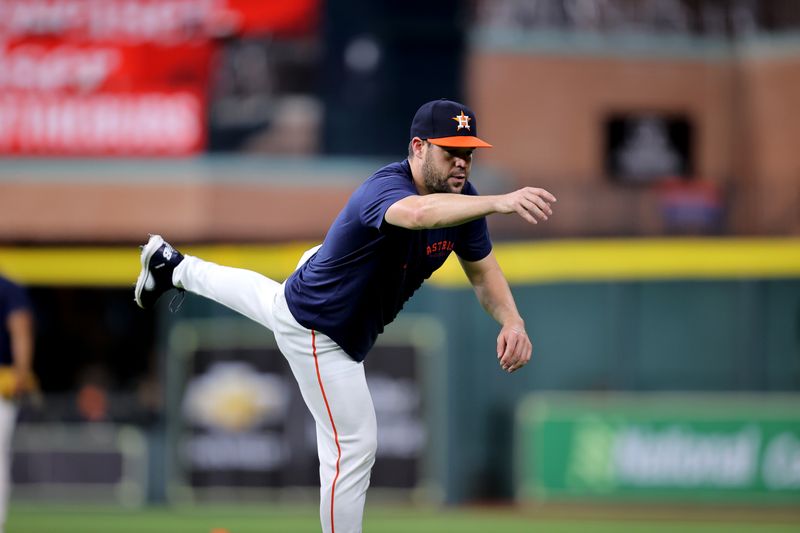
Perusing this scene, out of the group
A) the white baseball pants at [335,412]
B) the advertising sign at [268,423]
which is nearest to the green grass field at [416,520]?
the advertising sign at [268,423]

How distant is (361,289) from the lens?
658cm

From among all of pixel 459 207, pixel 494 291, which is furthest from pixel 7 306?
pixel 459 207

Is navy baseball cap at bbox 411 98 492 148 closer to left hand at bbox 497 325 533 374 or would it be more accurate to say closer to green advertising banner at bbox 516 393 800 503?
left hand at bbox 497 325 533 374

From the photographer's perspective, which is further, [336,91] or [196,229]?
[336,91]

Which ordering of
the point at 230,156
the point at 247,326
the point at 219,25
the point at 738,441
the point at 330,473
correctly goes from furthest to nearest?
the point at 230,156, the point at 219,25, the point at 247,326, the point at 738,441, the point at 330,473

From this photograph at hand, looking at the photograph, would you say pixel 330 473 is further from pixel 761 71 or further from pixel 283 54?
pixel 761 71

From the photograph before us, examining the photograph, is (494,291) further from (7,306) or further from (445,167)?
(7,306)

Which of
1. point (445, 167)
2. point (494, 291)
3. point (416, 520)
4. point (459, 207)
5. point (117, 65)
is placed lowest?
point (416, 520)

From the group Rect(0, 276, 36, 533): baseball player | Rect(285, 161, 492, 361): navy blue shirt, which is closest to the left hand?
Rect(285, 161, 492, 361): navy blue shirt

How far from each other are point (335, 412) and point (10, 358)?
372 cm

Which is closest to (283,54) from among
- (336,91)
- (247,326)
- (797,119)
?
(336,91)

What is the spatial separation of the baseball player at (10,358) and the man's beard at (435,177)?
405 cm

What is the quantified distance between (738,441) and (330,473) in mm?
9124

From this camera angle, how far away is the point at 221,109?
1859 centimetres
